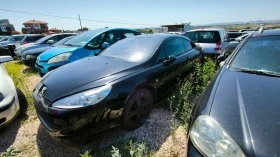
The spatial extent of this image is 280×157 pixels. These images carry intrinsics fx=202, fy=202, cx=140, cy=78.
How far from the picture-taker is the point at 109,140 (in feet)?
9.45

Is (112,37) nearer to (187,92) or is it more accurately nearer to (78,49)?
(78,49)

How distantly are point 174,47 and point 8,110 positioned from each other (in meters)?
3.05

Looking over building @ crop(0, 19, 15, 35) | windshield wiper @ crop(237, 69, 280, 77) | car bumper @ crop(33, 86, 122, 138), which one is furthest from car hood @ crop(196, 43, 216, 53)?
building @ crop(0, 19, 15, 35)

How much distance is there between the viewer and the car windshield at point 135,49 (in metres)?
3.34

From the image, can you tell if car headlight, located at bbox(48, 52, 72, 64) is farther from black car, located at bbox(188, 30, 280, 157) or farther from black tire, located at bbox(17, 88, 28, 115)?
black car, located at bbox(188, 30, 280, 157)

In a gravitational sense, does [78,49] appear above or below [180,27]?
above

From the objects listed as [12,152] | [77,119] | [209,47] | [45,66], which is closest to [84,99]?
[77,119]

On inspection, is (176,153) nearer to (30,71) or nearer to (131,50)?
(131,50)

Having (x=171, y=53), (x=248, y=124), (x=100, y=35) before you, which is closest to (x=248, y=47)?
(x=171, y=53)

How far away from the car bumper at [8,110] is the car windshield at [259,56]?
3141mm

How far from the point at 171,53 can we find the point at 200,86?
1.18m

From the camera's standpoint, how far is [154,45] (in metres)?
3.56

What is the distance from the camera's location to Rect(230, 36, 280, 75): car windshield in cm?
233

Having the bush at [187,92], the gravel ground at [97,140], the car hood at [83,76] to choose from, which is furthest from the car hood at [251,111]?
the car hood at [83,76]
